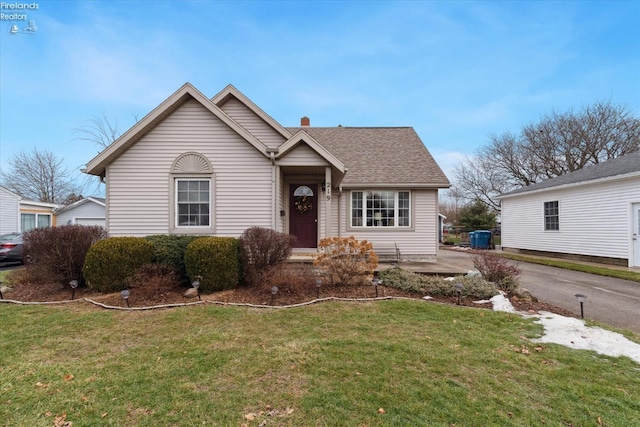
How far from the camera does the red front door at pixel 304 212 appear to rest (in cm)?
1118

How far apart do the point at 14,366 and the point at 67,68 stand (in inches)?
657

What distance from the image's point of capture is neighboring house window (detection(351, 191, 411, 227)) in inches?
452

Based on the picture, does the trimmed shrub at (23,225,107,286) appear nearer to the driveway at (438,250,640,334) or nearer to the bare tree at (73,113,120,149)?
the driveway at (438,250,640,334)

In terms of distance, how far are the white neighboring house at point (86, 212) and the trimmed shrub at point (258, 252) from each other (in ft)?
72.2

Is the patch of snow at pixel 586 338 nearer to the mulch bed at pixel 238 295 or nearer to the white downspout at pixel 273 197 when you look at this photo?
the mulch bed at pixel 238 295

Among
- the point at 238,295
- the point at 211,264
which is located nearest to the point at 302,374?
the point at 238,295

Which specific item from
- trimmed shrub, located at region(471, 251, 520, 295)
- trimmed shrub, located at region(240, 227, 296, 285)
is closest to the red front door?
trimmed shrub, located at region(240, 227, 296, 285)

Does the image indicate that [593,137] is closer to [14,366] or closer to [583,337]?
[583,337]

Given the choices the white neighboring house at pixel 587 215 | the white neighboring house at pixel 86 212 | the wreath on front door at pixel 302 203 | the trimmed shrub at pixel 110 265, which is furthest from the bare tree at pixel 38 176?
the white neighboring house at pixel 587 215

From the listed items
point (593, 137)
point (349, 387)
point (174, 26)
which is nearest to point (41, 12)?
point (174, 26)

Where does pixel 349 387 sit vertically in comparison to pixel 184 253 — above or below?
below

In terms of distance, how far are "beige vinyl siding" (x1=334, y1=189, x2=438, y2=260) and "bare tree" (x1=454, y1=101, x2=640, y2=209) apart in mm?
13940

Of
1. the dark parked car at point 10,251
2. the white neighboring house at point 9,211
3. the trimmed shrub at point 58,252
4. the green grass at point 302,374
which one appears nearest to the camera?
the green grass at point 302,374

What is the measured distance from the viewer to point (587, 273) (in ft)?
34.6
